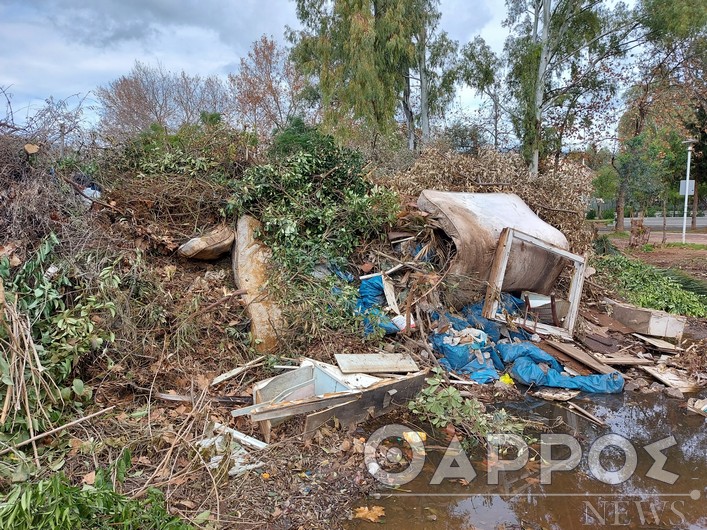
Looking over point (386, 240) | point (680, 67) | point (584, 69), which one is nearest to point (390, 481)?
point (386, 240)

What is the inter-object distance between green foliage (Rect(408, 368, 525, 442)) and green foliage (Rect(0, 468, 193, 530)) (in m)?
2.21

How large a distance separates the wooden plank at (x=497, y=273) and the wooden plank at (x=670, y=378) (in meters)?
1.84

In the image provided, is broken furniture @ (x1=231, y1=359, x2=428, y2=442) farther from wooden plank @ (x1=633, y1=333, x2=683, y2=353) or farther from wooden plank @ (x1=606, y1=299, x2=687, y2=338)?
wooden plank @ (x1=606, y1=299, x2=687, y2=338)

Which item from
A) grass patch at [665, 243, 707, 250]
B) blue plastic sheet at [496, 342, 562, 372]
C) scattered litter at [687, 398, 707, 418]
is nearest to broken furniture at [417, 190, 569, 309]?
blue plastic sheet at [496, 342, 562, 372]

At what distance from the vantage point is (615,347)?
213 inches

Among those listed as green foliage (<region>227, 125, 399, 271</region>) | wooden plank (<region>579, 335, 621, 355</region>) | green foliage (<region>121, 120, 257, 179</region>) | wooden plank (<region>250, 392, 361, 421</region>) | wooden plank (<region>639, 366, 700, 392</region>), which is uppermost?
green foliage (<region>121, 120, 257, 179</region>)

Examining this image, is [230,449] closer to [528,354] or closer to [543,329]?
[528,354]

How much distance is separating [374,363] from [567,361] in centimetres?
234

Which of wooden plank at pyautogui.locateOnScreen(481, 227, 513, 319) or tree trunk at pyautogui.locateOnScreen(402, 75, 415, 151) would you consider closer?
wooden plank at pyautogui.locateOnScreen(481, 227, 513, 319)

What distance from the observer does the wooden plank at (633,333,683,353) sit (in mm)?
5461

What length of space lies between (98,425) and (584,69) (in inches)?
664

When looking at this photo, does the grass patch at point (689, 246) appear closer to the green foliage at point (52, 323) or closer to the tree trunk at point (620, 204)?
the tree trunk at point (620, 204)

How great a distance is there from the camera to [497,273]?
5.06 meters

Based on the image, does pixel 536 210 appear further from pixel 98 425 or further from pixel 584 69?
pixel 584 69
